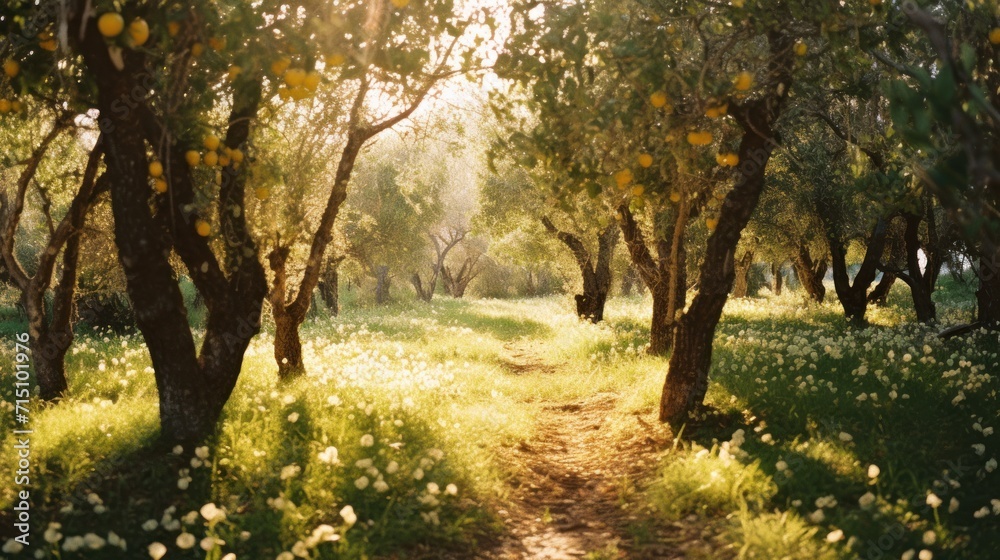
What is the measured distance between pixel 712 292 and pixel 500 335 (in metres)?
15.0

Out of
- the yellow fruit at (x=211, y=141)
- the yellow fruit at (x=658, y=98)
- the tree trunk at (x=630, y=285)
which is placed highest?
the yellow fruit at (x=658, y=98)

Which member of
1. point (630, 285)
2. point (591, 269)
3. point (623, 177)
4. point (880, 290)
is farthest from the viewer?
point (630, 285)

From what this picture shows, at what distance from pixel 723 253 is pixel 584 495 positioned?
119 inches

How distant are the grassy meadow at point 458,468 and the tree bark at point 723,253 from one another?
0.49m

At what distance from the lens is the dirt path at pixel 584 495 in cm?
536

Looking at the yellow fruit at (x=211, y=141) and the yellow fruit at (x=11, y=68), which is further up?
the yellow fruit at (x=11, y=68)

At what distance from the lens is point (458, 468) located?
638 centimetres

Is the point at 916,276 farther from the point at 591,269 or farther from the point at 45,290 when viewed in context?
the point at 45,290

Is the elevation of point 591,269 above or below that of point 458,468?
above

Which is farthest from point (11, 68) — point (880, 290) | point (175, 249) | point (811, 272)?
point (811, 272)

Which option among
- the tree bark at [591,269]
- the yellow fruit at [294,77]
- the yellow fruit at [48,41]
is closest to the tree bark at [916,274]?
the tree bark at [591,269]

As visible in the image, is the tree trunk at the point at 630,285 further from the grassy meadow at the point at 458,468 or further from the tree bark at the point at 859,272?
the grassy meadow at the point at 458,468

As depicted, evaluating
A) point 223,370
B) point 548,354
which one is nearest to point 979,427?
point 223,370

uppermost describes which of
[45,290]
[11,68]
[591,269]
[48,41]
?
[48,41]
